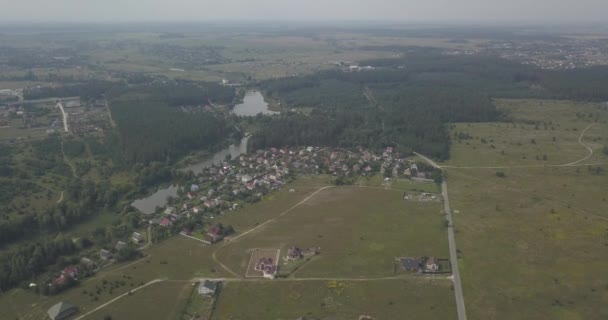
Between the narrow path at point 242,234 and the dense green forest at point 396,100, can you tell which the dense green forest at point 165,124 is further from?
the narrow path at point 242,234

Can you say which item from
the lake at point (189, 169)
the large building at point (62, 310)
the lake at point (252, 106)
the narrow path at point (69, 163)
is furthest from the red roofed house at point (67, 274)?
the lake at point (252, 106)

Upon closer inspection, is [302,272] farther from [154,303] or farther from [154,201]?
[154,201]

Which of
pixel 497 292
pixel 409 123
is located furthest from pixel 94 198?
pixel 409 123

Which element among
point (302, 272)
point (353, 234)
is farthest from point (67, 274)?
point (353, 234)

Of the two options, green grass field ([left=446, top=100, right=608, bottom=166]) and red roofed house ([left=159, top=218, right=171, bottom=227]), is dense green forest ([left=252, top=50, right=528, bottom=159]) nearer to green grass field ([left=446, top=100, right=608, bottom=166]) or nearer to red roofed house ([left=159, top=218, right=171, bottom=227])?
green grass field ([left=446, top=100, right=608, bottom=166])

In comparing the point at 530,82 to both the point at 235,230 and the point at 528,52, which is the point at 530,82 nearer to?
the point at 528,52

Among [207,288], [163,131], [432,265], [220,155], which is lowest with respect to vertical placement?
[207,288]
